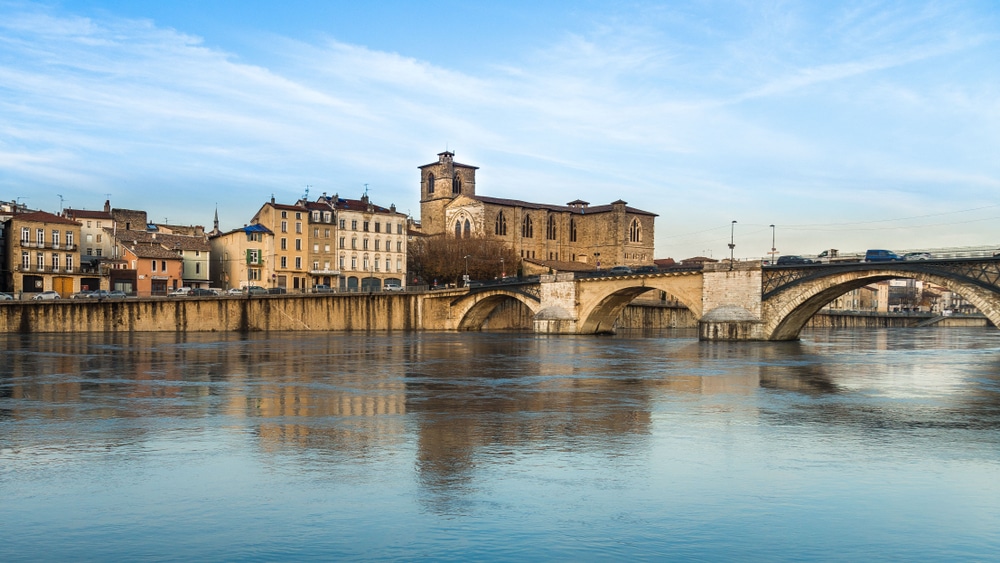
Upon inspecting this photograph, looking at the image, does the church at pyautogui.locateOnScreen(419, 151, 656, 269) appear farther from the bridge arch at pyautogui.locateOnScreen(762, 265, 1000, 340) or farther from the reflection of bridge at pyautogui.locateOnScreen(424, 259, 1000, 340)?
the bridge arch at pyautogui.locateOnScreen(762, 265, 1000, 340)

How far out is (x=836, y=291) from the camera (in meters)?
59.9

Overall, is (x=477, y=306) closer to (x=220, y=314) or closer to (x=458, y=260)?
(x=458, y=260)

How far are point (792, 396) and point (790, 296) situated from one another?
119 feet

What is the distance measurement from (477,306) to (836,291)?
36.1m

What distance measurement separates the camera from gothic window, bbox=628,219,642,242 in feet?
406

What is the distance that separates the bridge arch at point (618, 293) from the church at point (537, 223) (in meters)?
32.6

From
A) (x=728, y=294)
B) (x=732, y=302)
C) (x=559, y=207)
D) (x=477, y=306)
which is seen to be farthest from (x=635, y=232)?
(x=732, y=302)

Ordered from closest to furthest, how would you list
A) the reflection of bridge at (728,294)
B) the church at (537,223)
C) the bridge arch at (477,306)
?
the reflection of bridge at (728,294) < the bridge arch at (477,306) < the church at (537,223)

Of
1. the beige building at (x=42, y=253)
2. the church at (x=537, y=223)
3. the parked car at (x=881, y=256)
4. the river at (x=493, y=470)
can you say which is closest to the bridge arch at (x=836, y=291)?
the parked car at (x=881, y=256)

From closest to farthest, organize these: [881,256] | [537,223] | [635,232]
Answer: [881,256] < [537,223] < [635,232]

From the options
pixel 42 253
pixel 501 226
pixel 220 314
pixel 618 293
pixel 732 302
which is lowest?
pixel 220 314

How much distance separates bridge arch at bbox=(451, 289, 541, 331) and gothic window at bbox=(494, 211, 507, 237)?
27866 mm

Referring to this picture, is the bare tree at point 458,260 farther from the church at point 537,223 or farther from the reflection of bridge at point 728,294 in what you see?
the reflection of bridge at point 728,294

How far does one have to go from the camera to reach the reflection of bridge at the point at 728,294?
5200 cm
